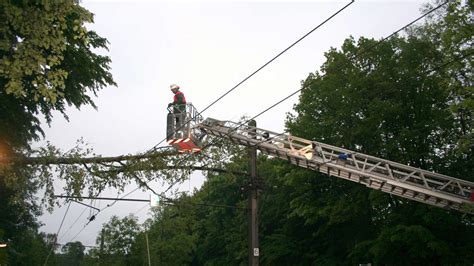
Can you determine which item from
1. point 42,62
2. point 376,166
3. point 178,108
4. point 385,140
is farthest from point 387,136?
point 42,62

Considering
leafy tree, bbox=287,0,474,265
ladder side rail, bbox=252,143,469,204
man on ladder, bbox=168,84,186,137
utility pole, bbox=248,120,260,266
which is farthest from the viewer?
leafy tree, bbox=287,0,474,265

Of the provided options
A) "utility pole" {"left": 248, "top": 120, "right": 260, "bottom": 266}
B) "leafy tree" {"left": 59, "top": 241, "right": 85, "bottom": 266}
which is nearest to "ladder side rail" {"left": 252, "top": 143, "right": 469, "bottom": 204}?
"utility pole" {"left": 248, "top": 120, "right": 260, "bottom": 266}

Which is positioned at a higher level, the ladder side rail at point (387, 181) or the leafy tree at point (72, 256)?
the leafy tree at point (72, 256)

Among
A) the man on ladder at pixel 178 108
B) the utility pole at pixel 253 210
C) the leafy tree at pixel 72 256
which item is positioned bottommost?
the utility pole at pixel 253 210

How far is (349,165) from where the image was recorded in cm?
1464

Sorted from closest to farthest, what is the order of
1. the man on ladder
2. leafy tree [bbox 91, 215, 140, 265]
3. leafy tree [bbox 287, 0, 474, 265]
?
the man on ladder < leafy tree [bbox 287, 0, 474, 265] < leafy tree [bbox 91, 215, 140, 265]

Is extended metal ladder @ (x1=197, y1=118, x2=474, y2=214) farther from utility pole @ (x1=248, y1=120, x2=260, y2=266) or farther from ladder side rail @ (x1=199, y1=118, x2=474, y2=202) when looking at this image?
utility pole @ (x1=248, y1=120, x2=260, y2=266)

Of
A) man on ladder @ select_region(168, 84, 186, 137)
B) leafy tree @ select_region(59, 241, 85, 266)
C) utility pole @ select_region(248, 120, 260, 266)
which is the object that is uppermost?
leafy tree @ select_region(59, 241, 85, 266)

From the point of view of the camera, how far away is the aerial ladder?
45.4 feet

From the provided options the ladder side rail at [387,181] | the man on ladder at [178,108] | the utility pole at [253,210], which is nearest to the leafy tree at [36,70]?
the man on ladder at [178,108]

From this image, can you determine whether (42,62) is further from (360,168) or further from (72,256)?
(72,256)

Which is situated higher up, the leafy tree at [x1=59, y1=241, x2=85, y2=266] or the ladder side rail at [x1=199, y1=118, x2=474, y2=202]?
the leafy tree at [x1=59, y1=241, x2=85, y2=266]

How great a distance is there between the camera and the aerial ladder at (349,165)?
545 inches

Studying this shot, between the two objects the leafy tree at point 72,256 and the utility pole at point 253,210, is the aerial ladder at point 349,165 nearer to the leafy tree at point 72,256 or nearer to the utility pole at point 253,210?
the utility pole at point 253,210
